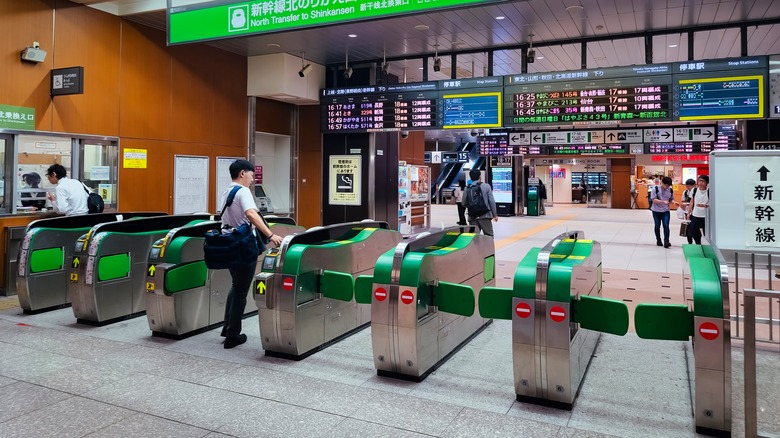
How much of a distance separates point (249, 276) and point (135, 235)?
168 centimetres

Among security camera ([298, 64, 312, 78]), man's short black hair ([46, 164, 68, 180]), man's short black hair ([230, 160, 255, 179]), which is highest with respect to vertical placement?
security camera ([298, 64, 312, 78])

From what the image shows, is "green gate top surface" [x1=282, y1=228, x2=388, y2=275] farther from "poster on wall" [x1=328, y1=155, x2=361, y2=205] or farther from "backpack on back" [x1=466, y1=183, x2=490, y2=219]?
"poster on wall" [x1=328, y1=155, x2=361, y2=205]

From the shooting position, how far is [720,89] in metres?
6.82

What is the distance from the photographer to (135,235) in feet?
17.7

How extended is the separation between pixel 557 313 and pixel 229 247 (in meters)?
2.48

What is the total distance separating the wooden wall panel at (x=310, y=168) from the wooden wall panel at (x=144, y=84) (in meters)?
2.87

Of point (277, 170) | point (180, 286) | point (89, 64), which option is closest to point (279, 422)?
point (180, 286)

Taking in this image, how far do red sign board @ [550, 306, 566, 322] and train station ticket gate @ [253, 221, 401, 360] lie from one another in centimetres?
153

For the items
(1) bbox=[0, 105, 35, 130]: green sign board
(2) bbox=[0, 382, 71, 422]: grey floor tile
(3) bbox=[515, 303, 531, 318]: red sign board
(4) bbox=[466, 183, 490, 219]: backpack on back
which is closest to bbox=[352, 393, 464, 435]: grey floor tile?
(3) bbox=[515, 303, 531, 318]: red sign board

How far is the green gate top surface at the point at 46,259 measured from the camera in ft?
18.1

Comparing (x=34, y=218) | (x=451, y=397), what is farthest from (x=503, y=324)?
(x=34, y=218)

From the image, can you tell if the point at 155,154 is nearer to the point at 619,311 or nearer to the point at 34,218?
the point at 34,218

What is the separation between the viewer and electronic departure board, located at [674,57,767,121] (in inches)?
263

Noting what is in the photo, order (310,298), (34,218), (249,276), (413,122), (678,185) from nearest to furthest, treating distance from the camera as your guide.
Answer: (310,298) < (249,276) < (34,218) < (413,122) < (678,185)
